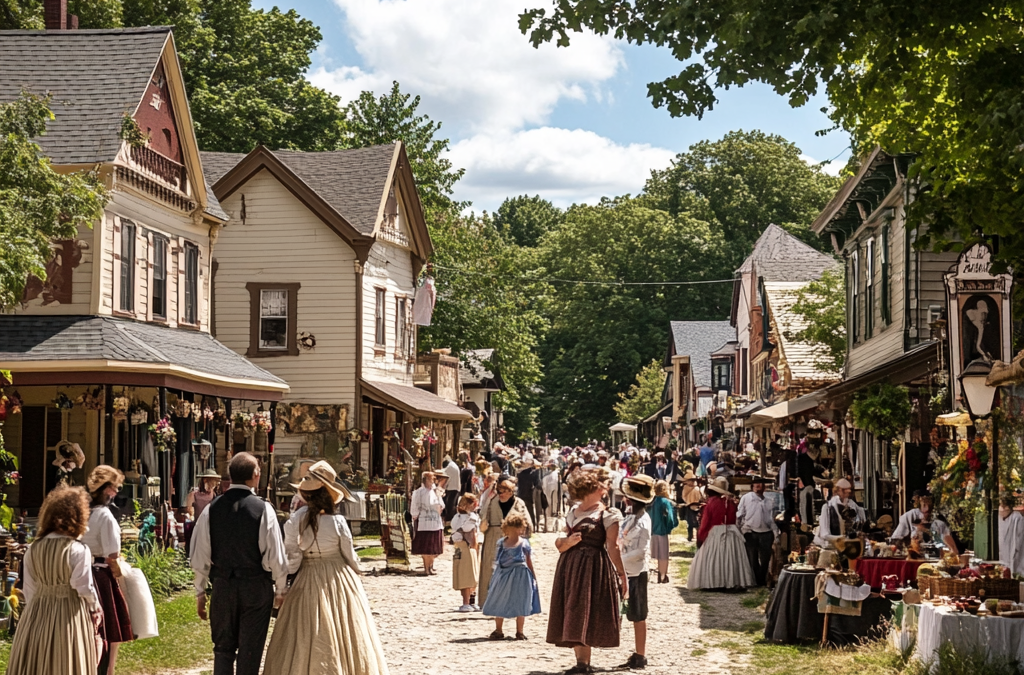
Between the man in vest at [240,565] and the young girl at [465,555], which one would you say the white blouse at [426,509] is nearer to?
the young girl at [465,555]

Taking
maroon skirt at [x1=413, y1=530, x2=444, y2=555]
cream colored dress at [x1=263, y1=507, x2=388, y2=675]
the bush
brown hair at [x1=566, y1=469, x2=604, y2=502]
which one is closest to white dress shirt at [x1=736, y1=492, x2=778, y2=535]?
maroon skirt at [x1=413, y1=530, x2=444, y2=555]

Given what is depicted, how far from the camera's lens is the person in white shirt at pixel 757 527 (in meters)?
20.8

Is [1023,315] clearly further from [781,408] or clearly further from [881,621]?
[781,408]

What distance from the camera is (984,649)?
10.8 meters

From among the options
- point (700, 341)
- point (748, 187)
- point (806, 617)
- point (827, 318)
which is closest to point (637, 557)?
point (806, 617)

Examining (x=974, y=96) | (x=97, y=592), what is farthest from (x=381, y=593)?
(x=974, y=96)

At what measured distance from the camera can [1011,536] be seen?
13609 millimetres

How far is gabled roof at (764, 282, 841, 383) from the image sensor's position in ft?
109

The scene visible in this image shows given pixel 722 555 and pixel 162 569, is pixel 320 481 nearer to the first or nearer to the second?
pixel 162 569

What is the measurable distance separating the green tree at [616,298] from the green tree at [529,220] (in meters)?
23.3

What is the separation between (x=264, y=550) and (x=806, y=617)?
6.74m

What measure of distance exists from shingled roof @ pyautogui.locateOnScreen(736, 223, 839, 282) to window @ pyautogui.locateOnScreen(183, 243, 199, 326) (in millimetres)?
21231

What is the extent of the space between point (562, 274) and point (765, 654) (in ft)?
214

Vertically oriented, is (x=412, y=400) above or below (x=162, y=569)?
above
